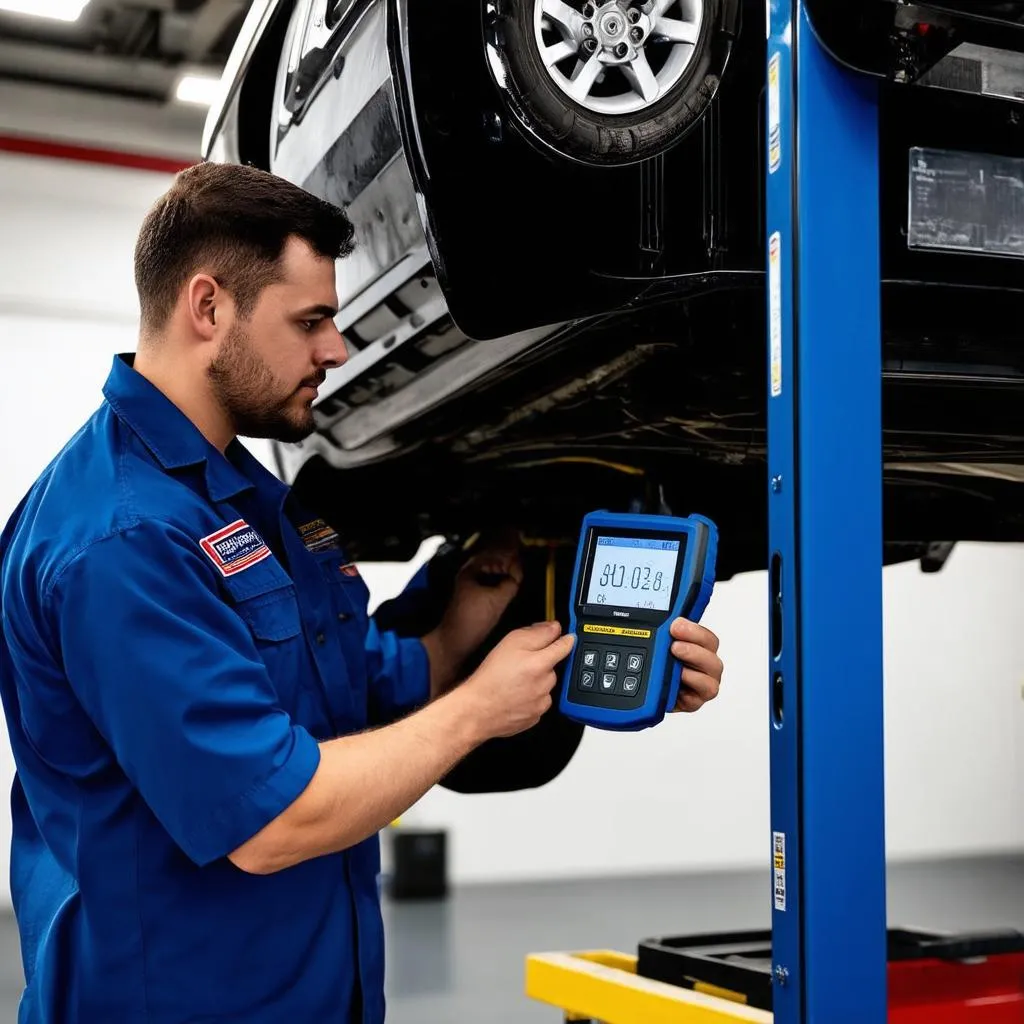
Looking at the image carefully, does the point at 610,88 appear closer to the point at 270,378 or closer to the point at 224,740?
the point at 270,378

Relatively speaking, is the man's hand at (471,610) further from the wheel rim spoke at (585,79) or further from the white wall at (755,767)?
the white wall at (755,767)

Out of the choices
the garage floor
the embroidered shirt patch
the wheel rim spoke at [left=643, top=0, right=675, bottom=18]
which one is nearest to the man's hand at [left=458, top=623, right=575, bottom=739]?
the embroidered shirt patch

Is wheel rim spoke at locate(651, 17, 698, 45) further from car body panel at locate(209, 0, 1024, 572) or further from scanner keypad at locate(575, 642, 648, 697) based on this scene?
scanner keypad at locate(575, 642, 648, 697)

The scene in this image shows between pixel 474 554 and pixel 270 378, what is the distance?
2.25 ft

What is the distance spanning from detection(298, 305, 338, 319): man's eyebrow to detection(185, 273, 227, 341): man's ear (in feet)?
0.34

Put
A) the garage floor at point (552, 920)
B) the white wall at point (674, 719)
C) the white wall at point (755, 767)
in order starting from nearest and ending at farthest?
1. the garage floor at point (552, 920)
2. the white wall at point (674, 719)
3. the white wall at point (755, 767)

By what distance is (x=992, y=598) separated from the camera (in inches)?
349

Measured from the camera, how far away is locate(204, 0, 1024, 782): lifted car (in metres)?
1.48

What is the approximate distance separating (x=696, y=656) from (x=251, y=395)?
659mm

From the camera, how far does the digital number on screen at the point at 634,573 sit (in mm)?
1499

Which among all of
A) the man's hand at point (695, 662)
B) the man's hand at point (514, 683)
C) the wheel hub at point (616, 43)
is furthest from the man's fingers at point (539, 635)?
the wheel hub at point (616, 43)

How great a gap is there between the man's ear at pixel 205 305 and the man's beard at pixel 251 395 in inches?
1.0

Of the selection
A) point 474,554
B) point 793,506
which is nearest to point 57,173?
point 474,554

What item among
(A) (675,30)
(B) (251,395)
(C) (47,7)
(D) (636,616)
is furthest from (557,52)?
(C) (47,7)
